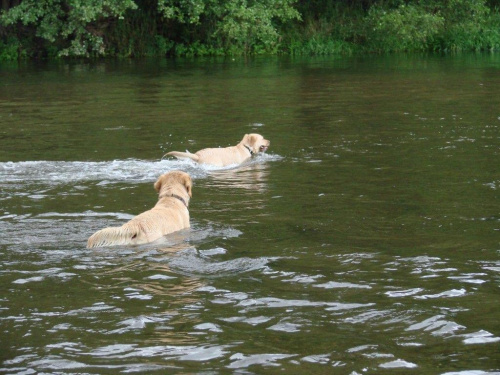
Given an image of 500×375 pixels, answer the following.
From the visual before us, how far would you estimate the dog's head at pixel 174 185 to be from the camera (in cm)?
930

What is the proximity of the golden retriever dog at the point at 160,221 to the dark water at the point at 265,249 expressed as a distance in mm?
129

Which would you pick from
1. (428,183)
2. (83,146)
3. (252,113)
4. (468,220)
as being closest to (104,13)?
(252,113)

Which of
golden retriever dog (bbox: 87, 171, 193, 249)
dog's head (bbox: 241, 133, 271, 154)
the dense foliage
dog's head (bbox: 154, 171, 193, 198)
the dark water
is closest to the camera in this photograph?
the dark water

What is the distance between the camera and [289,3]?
1532 inches

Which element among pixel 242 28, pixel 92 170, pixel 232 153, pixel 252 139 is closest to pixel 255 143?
pixel 252 139

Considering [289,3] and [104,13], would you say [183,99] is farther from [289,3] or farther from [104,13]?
[289,3]

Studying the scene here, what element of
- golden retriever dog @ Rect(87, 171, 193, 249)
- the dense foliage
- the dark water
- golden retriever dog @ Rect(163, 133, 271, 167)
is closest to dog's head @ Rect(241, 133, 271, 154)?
golden retriever dog @ Rect(163, 133, 271, 167)

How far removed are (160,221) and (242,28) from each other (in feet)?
86.8

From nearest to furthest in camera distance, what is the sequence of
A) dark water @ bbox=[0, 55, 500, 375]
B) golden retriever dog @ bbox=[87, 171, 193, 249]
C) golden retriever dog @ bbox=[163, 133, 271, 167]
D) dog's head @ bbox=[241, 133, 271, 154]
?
1. dark water @ bbox=[0, 55, 500, 375]
2. golden retriever dog @ bbox=[87, 171, 193, 249]
3. golden retriever dog @ bbox=[163, 133, 271, 167]
4. dog's head @ bbox=[241, 133, 271, 154]

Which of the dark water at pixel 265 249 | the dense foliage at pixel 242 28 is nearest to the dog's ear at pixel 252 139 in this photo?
the dark water at pixel 265 249

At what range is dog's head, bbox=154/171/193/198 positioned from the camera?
30.5ft

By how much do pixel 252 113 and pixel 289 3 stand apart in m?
20.7

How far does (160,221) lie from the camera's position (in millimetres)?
8609

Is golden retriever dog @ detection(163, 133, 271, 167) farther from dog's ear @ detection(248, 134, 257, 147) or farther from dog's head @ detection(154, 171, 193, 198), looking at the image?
dog's head @ detection(154, 171, 193, 198)
